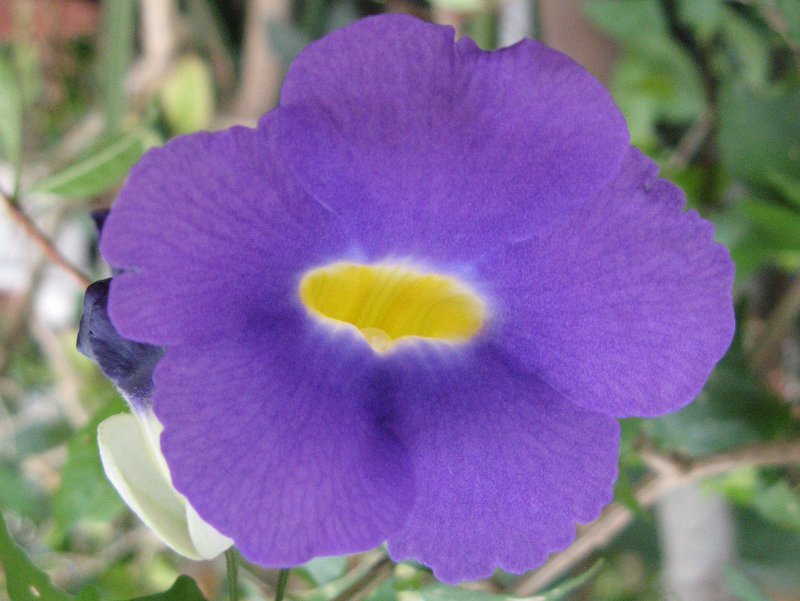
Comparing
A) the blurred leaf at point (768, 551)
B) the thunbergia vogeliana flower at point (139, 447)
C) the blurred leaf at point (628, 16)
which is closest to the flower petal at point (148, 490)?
the thunbergia vogeliana flower at point (139, 447)

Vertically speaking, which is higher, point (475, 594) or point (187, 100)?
point (475, 594)

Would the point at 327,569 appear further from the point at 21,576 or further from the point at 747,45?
the point at 747,45

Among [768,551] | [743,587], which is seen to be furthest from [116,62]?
[768,551]

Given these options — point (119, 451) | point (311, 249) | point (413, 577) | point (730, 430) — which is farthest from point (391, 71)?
point (730, 430)

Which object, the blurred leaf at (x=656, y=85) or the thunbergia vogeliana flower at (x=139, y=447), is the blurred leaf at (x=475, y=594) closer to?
the thunbergia vogeliana flower at (x=139, y=447)

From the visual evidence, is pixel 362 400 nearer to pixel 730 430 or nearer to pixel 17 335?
pixel 730 430

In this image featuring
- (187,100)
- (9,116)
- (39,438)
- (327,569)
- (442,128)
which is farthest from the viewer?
(187,100)

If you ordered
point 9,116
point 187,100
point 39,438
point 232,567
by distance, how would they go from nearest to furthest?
1. point 232,567
2. point 9,116
3. point 39,438
4. point 187,100
